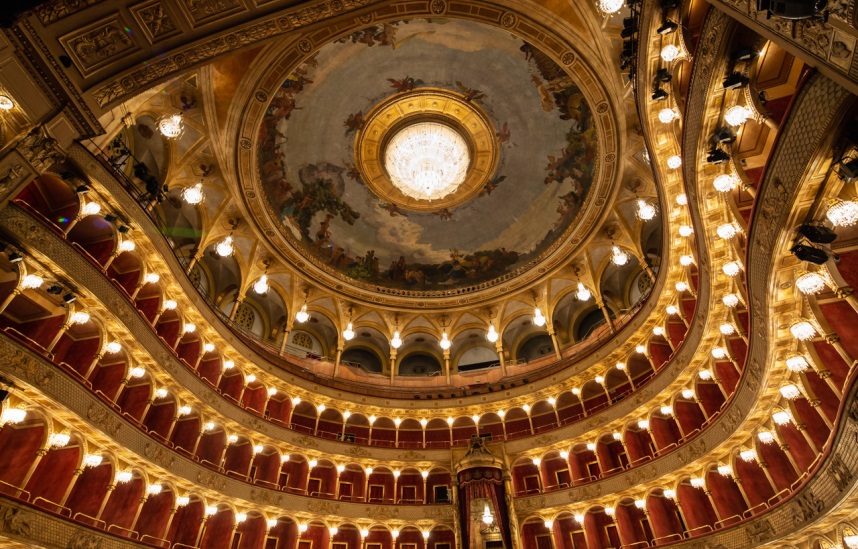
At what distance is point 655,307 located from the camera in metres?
22.2

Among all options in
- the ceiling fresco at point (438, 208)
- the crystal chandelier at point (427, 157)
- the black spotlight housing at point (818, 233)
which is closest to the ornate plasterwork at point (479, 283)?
the ceiling fresco at point (438, 208)

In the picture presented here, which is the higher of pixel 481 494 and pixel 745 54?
pixel 745 54

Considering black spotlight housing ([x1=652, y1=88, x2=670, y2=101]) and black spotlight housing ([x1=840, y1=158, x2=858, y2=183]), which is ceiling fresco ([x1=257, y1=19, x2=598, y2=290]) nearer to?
black spotlight housing ([x1=652, y1=88, x2=670, y2=101])

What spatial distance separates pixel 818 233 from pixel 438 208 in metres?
23.3

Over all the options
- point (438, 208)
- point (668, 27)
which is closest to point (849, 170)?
point (668, 27)

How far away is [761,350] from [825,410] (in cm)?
316

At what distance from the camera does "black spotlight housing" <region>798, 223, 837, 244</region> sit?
8258mm

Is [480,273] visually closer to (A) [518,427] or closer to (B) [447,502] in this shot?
(A) [518,427]

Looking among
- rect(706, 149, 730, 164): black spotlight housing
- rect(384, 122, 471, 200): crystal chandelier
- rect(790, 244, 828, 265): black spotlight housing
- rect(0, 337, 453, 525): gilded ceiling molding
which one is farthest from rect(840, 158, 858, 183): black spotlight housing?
rect(384, 122, 471, 200): crystal chandelier

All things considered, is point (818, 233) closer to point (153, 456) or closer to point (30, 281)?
point (30, 281)

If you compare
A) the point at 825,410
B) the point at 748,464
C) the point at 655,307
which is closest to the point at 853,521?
the point at 825,410

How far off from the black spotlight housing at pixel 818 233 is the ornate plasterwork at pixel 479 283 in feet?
47.9

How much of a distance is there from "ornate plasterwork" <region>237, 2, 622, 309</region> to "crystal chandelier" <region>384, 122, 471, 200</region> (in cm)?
739

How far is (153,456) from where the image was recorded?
693 inches
